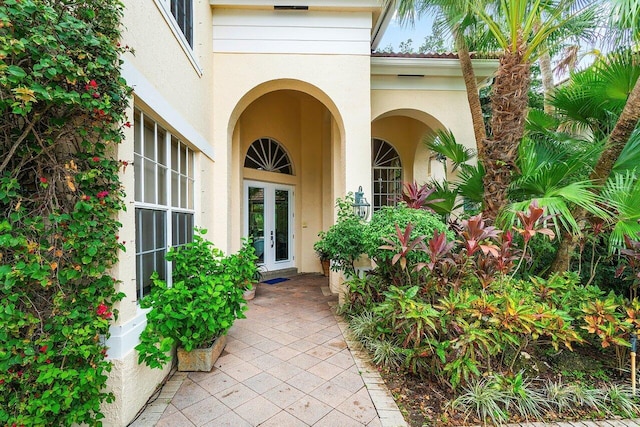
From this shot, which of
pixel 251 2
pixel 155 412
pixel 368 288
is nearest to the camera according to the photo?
pixel 155 412

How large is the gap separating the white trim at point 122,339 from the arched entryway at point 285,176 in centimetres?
496

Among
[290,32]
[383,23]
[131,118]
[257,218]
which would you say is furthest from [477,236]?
[257,218]

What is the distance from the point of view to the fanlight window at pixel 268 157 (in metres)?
8.45

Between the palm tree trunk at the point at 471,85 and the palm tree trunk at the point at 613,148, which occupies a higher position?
the palm tree trunk at the point at 471,85

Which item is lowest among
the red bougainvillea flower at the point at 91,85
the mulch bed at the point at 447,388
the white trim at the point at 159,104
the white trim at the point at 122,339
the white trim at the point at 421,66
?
the mulch bed at the point at 447,388

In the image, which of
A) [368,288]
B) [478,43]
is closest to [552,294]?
[368,288]

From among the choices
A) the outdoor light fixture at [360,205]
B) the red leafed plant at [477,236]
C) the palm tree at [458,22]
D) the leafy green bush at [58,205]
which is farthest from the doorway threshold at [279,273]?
the palm tree at [458,22]

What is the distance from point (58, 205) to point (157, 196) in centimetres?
143

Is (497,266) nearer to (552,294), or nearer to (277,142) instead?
(552,294)

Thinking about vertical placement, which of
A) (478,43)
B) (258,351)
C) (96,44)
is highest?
(478,43)

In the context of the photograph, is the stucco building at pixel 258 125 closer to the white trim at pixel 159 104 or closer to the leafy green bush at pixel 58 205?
the white trim at pixel 159 104

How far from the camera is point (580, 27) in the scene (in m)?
4.62

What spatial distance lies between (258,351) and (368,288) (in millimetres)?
2114

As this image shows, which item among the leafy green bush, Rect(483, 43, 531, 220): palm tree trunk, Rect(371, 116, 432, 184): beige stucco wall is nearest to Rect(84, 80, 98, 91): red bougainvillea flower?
the leafy green bush
